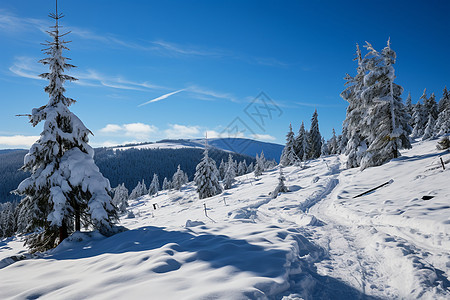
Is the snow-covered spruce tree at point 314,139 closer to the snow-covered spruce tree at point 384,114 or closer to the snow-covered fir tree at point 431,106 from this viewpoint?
the snow-covered fir tree at point 431,106

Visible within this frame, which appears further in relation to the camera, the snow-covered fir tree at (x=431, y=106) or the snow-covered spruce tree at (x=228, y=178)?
the snow-covered fir tree at (x=431, y=106)

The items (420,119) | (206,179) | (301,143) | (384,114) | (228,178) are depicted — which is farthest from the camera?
(301,143)

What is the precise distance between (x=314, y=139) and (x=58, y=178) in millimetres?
53466

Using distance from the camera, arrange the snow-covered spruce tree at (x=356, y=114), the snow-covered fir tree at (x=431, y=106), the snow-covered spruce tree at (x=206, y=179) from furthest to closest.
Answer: the snow-covered fir tree at (x=431, y=106)
the snow-covered spruce tree at (x=206, y=179)
the snow-covered spruce tree at (x=356, y=114)

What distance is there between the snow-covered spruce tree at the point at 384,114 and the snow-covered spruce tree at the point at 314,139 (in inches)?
1207

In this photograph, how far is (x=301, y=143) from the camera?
53.9 m

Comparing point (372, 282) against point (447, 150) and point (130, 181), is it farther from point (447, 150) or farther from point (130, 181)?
point (130, 181)

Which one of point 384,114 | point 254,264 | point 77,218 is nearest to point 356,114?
point 384,114

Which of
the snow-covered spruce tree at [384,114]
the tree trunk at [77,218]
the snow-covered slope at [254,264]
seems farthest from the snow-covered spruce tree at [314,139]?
the tree trunk at [77,218]

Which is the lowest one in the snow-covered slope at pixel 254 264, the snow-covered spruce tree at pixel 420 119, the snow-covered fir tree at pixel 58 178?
the snow-covered slope at pixel 254 264

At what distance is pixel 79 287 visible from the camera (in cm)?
406

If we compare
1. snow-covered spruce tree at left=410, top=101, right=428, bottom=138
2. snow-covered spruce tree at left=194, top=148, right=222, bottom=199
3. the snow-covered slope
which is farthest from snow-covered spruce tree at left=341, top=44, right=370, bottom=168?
snow-covered spruce tree at left=410, top=101, right=428, bottom=138

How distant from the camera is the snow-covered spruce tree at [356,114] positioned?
24.2m

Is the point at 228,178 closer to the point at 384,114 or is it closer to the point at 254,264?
the point at 384,114
